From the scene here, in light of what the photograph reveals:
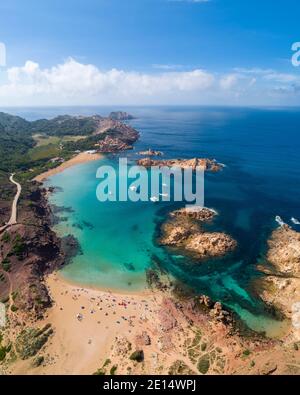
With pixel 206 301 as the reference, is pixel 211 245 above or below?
above

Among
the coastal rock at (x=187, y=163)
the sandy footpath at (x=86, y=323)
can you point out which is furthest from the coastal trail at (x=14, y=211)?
the coastal rock at (x=187, y=163)

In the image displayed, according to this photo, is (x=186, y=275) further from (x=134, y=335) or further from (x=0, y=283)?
(x=0, y=283)

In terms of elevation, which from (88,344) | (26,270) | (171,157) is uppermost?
(171,157)

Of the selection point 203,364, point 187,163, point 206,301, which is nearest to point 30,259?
point 206,301

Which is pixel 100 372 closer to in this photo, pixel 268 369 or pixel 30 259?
pixel 268 369

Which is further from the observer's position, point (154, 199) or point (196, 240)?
point (154, 199)

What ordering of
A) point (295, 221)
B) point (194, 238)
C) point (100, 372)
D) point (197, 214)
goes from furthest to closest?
point (197, 214) → point (295, 221) → point (194, 238) → point (100, 372)
